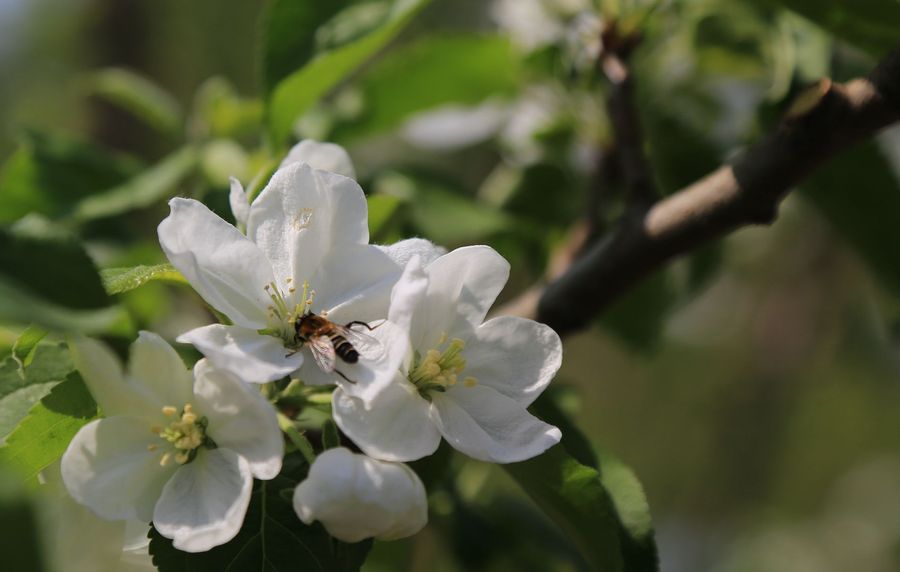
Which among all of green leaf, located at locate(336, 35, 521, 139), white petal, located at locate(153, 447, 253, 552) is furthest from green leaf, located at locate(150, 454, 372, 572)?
green leaf, located at locate(336, 35, 521, 139)

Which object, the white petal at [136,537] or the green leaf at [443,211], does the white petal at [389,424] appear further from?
the green leaf at [443,211]

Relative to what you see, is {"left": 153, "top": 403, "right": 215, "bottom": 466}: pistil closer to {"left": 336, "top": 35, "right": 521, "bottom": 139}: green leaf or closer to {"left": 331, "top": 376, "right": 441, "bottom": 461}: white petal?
{"left": 331, "top": 376, "right": 441, "bottom": 461}: white petal

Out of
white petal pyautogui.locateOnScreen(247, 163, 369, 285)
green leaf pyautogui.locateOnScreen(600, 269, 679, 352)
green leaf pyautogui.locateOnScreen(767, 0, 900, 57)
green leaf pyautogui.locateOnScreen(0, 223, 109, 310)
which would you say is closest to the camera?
green leaf pyautogui.locateOnScreen(0, 223, 109, 310)

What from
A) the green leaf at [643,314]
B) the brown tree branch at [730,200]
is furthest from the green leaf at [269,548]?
the green leaf at [643,314]

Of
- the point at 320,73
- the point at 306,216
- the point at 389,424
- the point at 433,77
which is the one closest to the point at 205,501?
the point at 389,424

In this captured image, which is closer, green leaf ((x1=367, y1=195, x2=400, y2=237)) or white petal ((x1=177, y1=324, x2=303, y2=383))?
white petal ((x1=177, y1=324, x2=303, y2=383))

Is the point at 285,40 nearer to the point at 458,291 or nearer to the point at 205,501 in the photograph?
the point at 458,291
